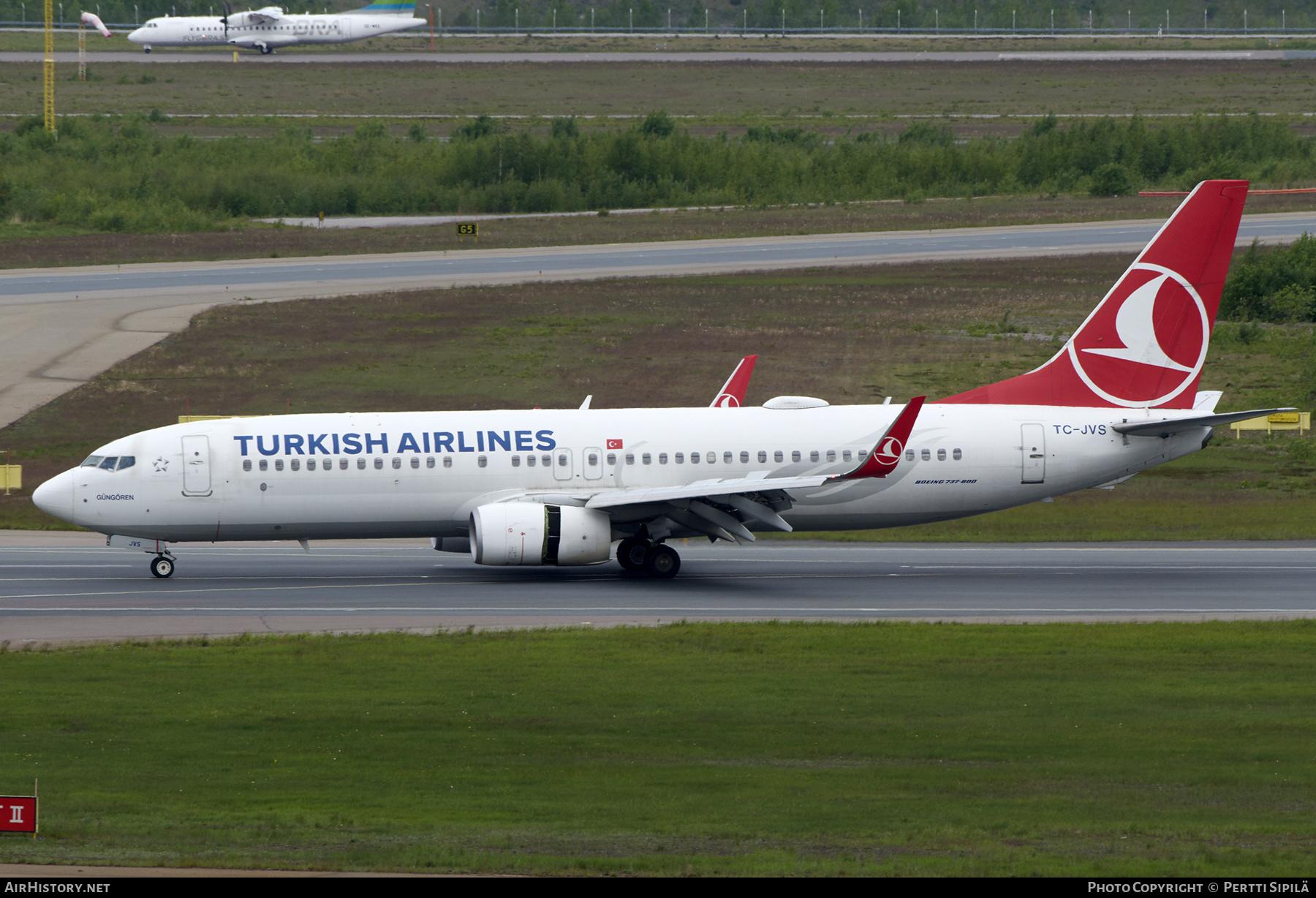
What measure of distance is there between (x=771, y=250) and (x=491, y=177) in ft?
95.9

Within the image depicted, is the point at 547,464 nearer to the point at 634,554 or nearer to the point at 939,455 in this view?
the point at 634,554

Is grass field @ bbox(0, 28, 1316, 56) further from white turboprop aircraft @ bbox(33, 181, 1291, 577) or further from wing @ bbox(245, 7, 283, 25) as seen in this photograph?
white turboprop aircraft @ bbox(33, 181, 1291, 577)

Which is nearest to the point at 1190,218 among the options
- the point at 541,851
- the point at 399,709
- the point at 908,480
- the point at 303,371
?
the point at 908,480

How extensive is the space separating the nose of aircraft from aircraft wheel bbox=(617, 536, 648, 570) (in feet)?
43.4

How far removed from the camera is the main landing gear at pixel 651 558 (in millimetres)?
37156

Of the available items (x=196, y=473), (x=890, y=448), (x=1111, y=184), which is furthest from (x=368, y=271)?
(x=1111, y=184)

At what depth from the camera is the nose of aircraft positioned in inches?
1416

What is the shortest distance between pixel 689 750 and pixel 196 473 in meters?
19.6

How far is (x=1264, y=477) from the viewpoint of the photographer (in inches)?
1938

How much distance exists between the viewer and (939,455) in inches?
1484

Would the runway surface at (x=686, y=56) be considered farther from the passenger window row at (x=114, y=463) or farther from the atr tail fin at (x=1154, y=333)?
the passenger window row at (x=114, y=463)

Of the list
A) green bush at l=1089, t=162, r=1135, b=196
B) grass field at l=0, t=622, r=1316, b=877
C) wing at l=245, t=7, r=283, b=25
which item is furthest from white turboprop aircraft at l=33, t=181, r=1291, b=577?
Answer: wing at l=245, t=7, r=283, b=25

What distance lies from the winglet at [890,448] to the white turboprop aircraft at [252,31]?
474ft

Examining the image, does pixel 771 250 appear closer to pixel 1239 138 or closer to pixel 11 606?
pixel 1239 138
